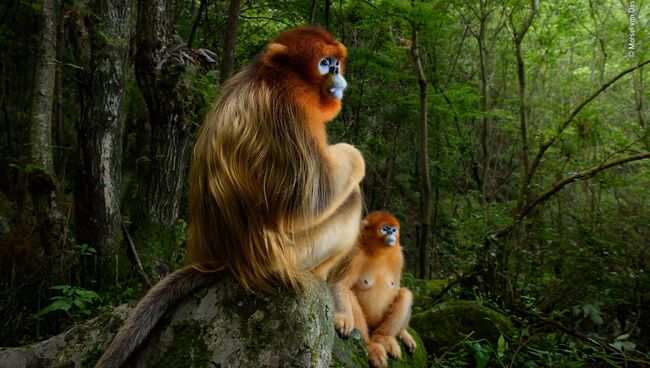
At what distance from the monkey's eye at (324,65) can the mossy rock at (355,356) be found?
1.88 m

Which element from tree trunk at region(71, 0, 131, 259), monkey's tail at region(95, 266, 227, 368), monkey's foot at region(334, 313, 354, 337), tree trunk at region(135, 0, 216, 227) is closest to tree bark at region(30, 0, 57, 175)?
tree trunk at region(71, 0, 131, 259)

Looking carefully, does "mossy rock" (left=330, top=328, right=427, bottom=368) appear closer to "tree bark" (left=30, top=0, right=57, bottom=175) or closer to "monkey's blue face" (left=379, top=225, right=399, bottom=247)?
"monkey's blue face" (left=379, top=225, right=399, bottom=247)

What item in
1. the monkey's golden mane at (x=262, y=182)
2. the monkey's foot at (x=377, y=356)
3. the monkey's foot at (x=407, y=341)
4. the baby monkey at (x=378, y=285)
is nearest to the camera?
the monkey's golden mane at (x=262, y=182)

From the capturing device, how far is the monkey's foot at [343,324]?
335 centimetres

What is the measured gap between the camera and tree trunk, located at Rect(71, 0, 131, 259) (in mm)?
4758

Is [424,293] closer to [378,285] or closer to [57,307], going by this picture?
[378,285]

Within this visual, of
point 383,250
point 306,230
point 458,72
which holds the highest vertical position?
point 458,72

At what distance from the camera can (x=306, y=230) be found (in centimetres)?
248

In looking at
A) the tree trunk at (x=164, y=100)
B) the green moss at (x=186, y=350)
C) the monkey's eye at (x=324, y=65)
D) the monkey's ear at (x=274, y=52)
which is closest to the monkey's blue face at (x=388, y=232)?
the monkey's eye at (x=324, y=65)

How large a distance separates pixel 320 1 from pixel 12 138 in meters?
11.2

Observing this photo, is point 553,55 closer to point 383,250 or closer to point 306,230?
point 383,250

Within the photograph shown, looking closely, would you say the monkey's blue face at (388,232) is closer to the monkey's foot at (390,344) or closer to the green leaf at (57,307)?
the monkey's foot at (390,344)

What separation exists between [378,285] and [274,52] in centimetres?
260

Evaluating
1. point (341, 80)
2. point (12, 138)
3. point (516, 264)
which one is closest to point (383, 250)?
point (341, 80)
